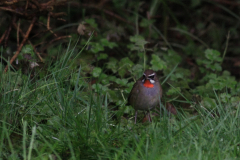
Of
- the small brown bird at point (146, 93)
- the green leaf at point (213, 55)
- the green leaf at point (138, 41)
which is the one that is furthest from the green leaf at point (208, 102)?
the green leaf at point (138, 41)

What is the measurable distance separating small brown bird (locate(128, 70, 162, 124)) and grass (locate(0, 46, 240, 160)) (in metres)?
0.84

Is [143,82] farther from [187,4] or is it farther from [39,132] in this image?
[187,4]

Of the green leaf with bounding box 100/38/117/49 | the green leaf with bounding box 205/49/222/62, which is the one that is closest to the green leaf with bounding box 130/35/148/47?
the green leaf with bounding box 100/38/117/49

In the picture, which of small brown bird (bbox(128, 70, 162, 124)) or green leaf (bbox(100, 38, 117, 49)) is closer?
small brown bird (bbox(128, 70, 162, 124))

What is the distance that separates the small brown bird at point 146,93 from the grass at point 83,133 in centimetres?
84

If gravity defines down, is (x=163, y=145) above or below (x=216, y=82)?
above

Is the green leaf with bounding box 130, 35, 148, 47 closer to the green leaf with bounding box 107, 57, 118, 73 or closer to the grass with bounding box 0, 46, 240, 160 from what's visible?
the green leaf with bounding box 107, 57, 118, 73

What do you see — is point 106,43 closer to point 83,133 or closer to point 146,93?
point 146,93

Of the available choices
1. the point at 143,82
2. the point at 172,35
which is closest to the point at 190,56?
the point at 172,35

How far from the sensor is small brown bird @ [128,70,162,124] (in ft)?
16.3

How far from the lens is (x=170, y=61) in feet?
20.5

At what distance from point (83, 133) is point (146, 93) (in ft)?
5.63

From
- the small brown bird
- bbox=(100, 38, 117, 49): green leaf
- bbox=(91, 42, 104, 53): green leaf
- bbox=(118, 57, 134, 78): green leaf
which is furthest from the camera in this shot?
bbox=(100, 38, 117, 49): green leaf

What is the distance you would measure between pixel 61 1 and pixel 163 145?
281 centimetres
